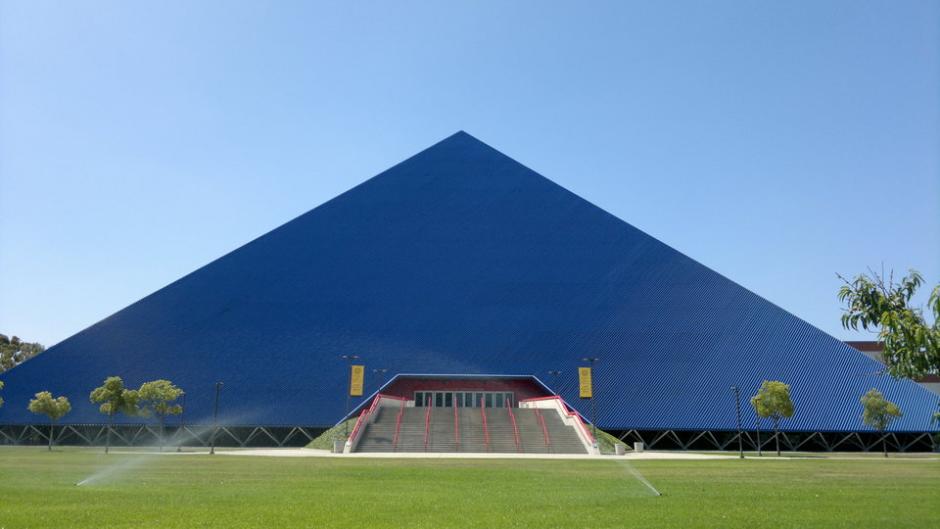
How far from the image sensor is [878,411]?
119ft

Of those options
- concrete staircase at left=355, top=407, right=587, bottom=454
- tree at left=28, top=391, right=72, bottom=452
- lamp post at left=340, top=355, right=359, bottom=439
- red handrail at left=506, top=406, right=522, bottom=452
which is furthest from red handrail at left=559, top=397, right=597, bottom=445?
tree at left=28, top=391, right=72, bottom=452

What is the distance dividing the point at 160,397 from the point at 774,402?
3491 cm

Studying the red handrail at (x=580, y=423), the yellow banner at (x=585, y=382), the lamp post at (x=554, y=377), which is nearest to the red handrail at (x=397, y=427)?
the lamp post at (x=554, y=377)

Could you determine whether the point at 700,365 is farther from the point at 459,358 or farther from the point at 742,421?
the point at 459,358

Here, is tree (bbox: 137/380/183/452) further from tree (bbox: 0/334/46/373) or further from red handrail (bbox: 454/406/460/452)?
tree (bbox: 0/334/46/373)

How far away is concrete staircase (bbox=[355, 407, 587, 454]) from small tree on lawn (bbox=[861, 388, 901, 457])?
16.6m

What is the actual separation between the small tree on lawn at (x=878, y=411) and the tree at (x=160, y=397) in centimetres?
3951

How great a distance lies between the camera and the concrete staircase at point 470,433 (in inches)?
1367

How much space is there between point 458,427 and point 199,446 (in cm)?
1657

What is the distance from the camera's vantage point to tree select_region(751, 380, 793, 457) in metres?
36.2

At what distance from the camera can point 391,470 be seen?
1986 centimetres

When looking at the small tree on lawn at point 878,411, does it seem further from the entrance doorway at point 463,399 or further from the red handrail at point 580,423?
the entrance doorway at point 463,399

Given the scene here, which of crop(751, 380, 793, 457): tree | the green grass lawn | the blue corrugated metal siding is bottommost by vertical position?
the green grass lawn

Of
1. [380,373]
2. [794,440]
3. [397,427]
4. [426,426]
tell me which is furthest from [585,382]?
[794,440]
